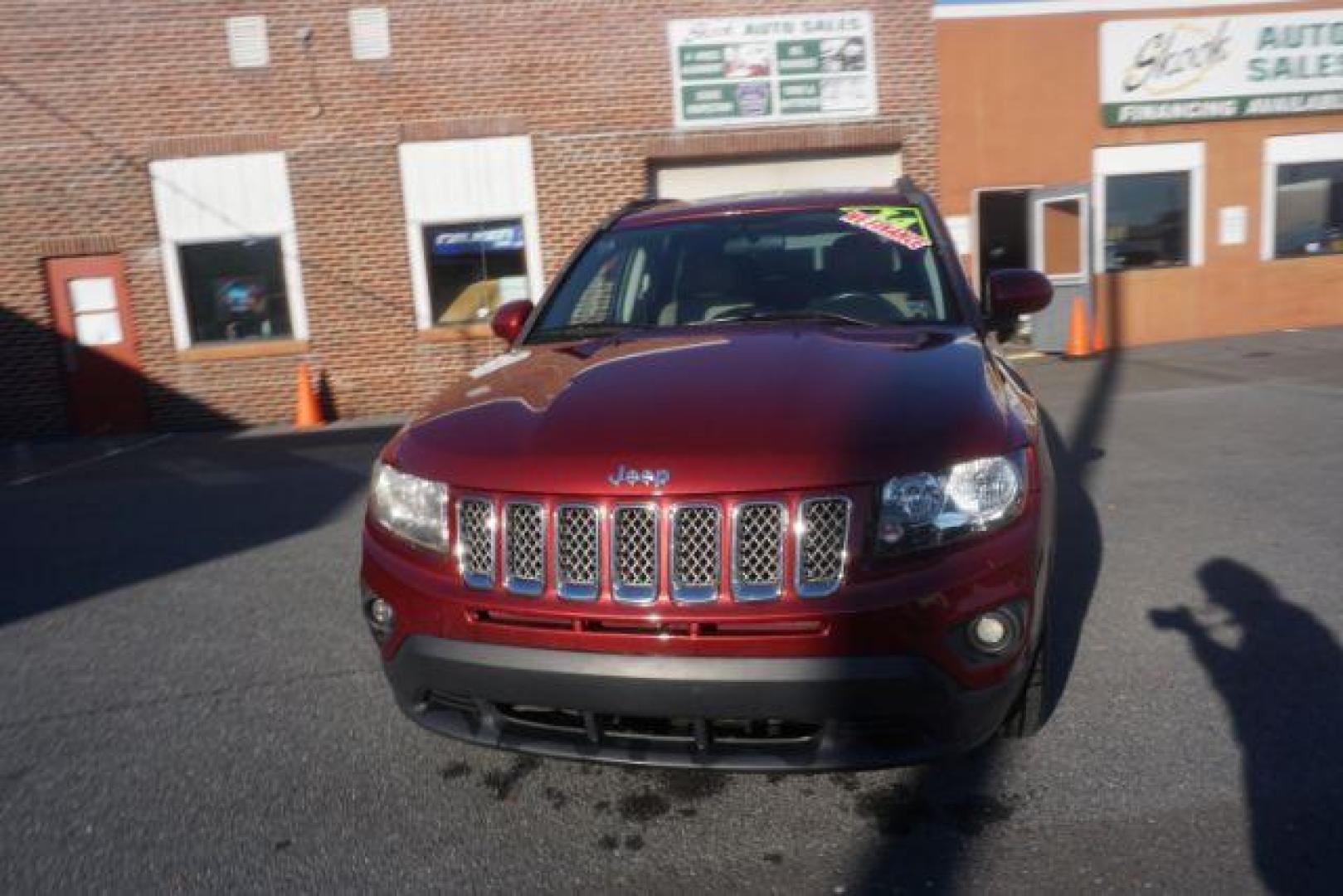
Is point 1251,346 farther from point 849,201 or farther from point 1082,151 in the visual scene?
point 849,201

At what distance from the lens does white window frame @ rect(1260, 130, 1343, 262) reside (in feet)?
45.9

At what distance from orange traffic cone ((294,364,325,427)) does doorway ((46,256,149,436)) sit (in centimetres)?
201

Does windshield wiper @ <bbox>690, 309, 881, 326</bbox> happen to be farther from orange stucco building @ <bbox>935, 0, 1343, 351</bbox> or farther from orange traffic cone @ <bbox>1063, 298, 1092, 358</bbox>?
orange traffic cone @ <bbox>1063, 298, 1092, 358</bbox>

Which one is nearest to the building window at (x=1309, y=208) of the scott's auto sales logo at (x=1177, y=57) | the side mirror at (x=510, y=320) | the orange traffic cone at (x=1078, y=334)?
the scott's auto sales logo at (x=1177, y=57)

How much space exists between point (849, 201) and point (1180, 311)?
11977 mm

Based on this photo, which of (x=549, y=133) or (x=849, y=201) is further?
(x=549, y=133)

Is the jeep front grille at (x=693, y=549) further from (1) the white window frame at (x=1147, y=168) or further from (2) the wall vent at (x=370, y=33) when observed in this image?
(1) the white window frame at (x=1147, y=168)

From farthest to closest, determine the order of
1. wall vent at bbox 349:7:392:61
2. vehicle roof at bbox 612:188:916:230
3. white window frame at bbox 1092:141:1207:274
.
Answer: white window frame at bbox 1092:141:1207:274 < wall vent at bbox 349:7:392:61 < vehicle roof at bbox 612:188:916:230

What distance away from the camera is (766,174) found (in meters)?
12.8

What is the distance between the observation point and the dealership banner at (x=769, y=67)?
12.3 metres

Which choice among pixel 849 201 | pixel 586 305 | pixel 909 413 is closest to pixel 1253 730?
pixel 909 413

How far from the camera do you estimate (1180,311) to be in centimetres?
1416

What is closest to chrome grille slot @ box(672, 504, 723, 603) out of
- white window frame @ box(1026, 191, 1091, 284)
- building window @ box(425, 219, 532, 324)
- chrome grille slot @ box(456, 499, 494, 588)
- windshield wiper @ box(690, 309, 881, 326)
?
chrome grille slot @ box(456, 499, 494, 588)

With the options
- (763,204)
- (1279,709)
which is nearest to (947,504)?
(1279,709)
